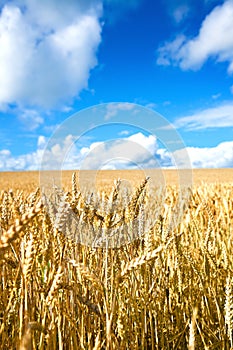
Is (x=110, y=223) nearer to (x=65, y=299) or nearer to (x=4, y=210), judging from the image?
(x=65, y=299)

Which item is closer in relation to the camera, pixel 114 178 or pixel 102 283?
pixel 102 283

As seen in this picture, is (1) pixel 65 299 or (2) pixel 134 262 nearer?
(2) pixel 134 262

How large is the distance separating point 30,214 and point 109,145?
68.2 inches

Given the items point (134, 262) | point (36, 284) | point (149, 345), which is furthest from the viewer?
point (149, 345)

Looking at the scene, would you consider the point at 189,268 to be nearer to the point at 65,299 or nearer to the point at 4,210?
the point at 65,299

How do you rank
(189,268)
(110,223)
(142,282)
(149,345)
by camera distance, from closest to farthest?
(110,223) → (142,282) → (149,345) → (189,268)

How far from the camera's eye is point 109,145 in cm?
214

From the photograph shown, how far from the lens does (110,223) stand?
1.06m

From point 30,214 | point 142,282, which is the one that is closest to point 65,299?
point 142,282

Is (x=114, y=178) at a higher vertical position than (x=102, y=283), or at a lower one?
higher

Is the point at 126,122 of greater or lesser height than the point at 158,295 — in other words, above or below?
above

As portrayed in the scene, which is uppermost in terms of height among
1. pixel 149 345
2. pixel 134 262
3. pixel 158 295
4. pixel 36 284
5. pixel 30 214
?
pixel 30 214

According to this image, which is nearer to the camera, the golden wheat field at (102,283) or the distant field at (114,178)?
the golden wheat field at (102,283)

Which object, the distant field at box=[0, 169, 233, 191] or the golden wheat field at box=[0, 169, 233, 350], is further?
the distant field at box=[0, 169, 233, 191]
